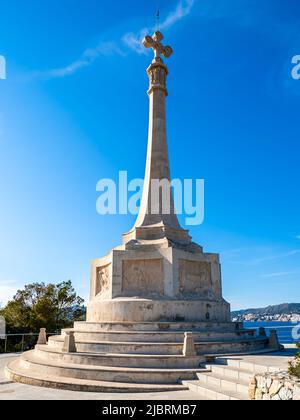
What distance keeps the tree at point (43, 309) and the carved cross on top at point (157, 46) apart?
19.2m

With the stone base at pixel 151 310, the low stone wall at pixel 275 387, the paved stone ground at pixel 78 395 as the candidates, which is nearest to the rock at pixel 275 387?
the low stone wall at pixel 275 387

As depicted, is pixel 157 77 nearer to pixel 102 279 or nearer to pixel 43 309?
pixel 102 279

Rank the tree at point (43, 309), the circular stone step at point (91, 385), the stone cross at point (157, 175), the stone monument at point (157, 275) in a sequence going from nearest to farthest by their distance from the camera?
1. the circular stone step at point (91, 385)
2. the stone monument at point (157, 275)
3. the stone cross at point (157, 175)
4. the tree at point (43, 309)

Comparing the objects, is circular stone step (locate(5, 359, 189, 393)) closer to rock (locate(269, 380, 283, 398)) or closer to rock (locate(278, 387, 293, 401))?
rock (locate(269, 380, 283, 398))

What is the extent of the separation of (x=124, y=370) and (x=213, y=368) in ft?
8.55

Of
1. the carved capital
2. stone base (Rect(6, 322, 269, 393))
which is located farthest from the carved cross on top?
stone base (Rect(6, 322, 269, 393))

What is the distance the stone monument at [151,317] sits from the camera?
34.0 ft

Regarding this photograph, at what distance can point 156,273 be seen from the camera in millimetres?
15289

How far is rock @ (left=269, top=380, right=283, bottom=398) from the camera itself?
6.34m

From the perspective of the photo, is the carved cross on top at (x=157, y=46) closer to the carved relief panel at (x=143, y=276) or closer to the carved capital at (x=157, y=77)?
the carved capital at (x=157, y=77)

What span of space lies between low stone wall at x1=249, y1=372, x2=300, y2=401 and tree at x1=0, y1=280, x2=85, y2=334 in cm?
1879

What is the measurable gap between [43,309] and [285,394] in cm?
2293

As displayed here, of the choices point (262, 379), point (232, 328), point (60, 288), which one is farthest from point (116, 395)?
point (60, 288)

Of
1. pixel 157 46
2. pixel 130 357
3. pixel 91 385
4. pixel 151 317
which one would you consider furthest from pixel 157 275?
pixel 157 46
